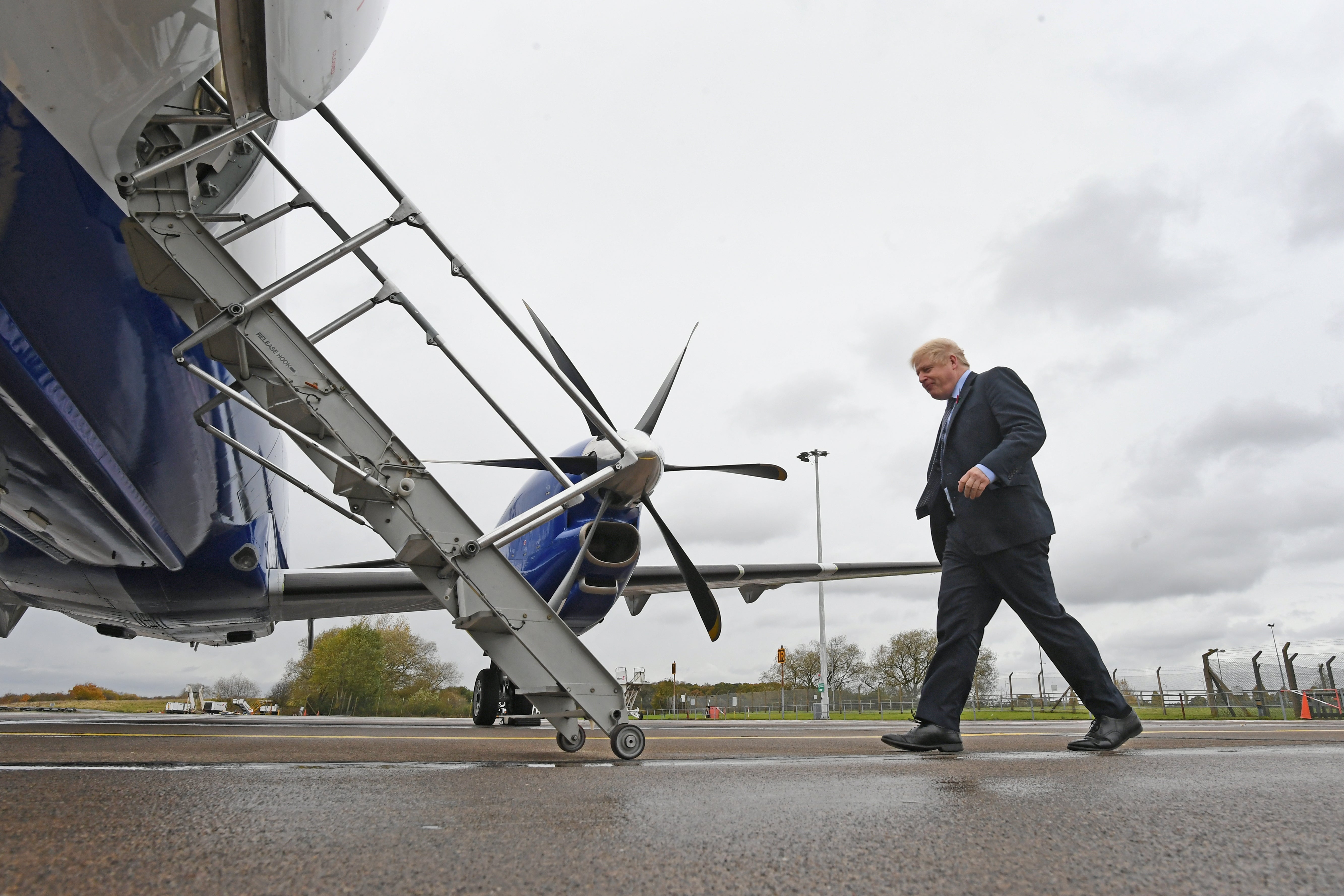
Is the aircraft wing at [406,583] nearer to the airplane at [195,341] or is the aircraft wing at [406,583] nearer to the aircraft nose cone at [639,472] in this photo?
the airplane at [195,341]

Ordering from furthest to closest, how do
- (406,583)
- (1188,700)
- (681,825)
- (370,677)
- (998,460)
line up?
(370,677), (1188,700), (406,583), (998,460), (681,825)

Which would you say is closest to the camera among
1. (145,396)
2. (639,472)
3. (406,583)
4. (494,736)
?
(145,396)

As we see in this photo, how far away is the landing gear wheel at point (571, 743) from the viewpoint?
416cm

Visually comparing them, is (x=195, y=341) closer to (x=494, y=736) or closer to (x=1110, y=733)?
(x=494, y=736)

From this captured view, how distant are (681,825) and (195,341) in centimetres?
309

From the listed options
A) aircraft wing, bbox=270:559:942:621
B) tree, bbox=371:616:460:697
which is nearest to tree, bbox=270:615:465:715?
tree, bbox=371:616:460:697

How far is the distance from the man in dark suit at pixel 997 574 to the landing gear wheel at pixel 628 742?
1.24m

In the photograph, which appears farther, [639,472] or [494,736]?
[494,736]

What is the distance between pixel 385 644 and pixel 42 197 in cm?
4866

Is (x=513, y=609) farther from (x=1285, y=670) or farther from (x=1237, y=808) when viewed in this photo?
(x=1285, y=670)

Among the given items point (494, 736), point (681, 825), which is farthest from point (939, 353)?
point (494, 736)

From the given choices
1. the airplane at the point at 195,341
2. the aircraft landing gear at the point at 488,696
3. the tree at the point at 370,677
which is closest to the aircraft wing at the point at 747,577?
the aircraft landing gear at the point at 488,696

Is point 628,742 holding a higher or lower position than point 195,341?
lower

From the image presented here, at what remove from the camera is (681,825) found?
1.73 m
